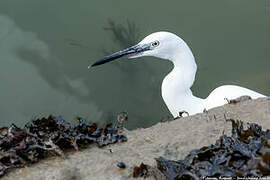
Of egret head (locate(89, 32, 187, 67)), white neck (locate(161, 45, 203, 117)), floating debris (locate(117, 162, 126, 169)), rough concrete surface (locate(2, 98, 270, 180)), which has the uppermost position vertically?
egret head (locate(89, 32, 187, 67))

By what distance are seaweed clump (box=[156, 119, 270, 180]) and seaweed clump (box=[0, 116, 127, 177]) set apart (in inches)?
21.1

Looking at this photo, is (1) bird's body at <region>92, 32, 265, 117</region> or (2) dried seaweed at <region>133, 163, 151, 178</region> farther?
(1) bird's body at <region>92, 32, 265, 117</region>

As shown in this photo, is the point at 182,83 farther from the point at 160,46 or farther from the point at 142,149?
the point at 142,149

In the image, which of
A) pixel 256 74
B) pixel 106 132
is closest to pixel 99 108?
pixel 256 74

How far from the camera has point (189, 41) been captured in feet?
22.9

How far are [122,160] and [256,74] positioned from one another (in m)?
5.11

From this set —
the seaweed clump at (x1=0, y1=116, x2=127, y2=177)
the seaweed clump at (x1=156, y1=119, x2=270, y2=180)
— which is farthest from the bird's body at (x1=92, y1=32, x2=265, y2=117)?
the seaweed clump at (x1=156, y1=119, x2=270, y2=180)

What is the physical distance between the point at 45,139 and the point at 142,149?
50 centimetres

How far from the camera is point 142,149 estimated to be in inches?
85.5

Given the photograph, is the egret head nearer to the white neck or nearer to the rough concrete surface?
the white neck

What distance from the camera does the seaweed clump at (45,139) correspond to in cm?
205

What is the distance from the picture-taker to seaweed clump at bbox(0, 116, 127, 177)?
2.05 m

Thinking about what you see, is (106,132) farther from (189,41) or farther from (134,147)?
(189,41)

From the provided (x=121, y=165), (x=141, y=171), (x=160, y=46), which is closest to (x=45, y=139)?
(x=121, y=165)
